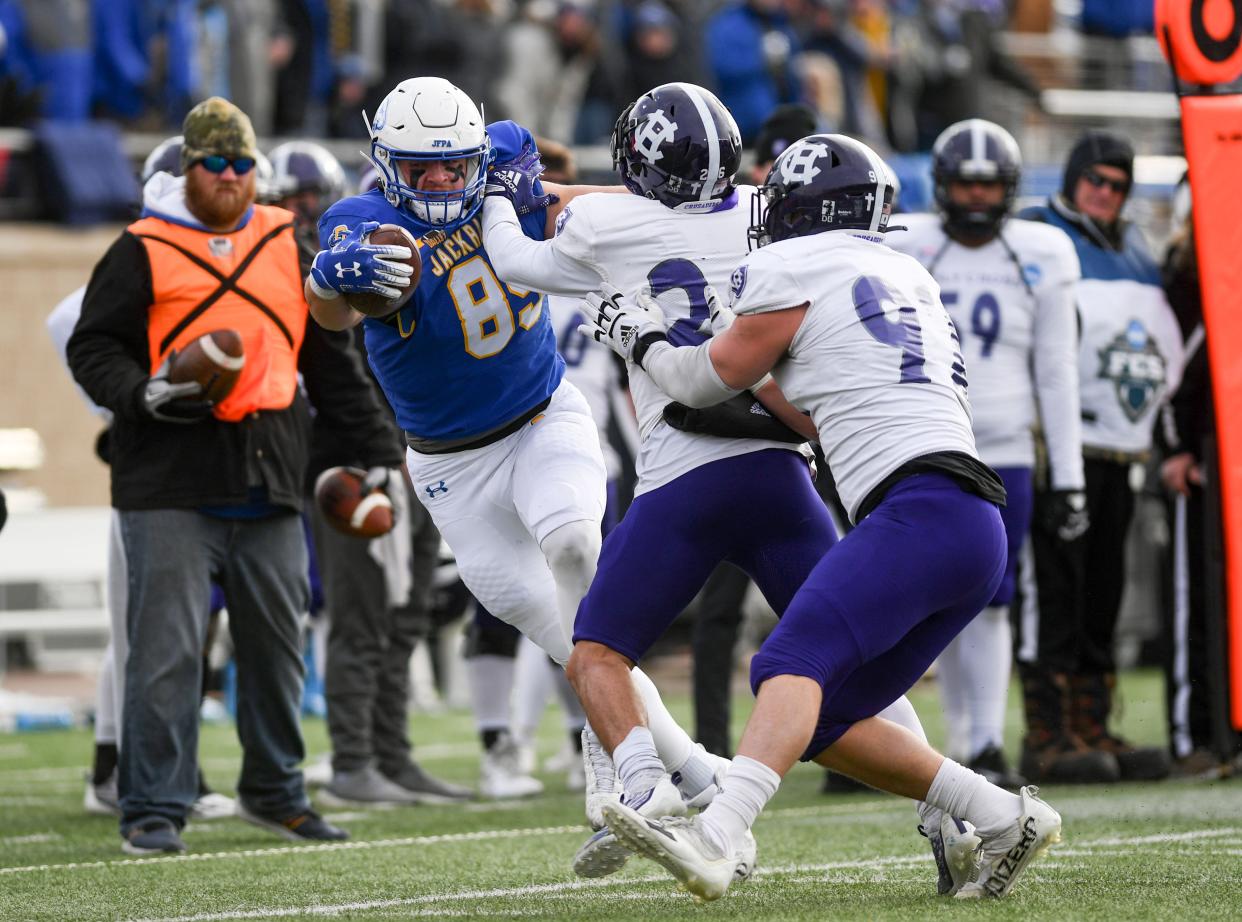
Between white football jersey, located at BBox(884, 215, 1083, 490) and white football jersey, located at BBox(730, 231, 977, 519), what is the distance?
2.92 meters

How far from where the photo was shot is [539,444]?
587 cm

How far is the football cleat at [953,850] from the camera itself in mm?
4945

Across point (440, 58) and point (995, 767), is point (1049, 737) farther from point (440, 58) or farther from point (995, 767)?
point (440, 58)

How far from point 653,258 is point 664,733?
45.3 inches

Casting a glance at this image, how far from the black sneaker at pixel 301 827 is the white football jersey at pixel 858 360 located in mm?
2447

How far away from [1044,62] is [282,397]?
14.4 meters

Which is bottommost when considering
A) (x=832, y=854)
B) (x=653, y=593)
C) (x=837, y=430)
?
(x=832, y=854)

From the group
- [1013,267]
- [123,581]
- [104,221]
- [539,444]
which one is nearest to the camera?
[539,444]

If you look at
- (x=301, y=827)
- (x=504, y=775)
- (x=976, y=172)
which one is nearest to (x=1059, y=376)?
(x=976, y=172)

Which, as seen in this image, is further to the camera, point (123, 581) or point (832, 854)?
point (123, 581)

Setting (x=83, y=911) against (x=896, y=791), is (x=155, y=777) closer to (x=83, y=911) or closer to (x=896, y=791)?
(x=83, y=911)

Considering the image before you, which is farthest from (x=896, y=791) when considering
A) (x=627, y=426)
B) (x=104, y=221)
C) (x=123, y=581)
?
(x=104, y=221)

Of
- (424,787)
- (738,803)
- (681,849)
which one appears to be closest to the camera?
(681,849)

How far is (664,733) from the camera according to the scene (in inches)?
212
